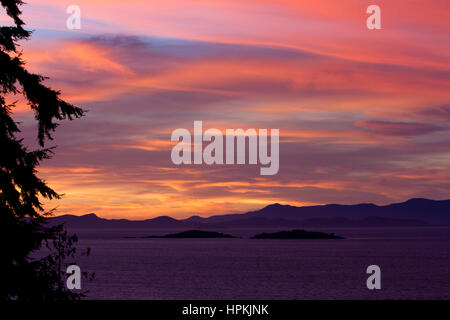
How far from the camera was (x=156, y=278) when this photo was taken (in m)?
120

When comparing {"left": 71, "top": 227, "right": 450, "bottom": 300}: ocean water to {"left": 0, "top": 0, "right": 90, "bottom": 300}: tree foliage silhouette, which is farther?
{"left": 71, "top": 227, "right": 450, "bottom": 300}: ocean water

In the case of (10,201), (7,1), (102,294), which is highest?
(7,1)

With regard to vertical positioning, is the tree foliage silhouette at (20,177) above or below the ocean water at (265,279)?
above

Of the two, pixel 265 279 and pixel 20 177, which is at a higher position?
pixel 20 177

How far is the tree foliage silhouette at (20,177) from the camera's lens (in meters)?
12.7

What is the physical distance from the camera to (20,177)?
12.8 metres

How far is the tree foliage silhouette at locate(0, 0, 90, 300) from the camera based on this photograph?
41.6 ft

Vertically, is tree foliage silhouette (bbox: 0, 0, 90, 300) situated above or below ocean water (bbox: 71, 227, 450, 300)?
above

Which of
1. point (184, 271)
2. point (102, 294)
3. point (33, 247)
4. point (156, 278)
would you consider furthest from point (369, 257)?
point (33, 247)

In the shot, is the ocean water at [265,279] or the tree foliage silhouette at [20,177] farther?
the ocean water at [265,279]
